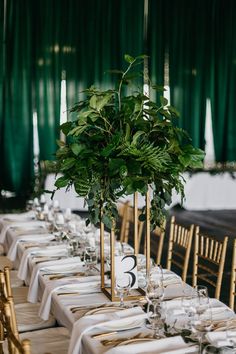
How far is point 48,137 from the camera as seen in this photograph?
11.3m

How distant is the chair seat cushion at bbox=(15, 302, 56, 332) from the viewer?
3.20 metres

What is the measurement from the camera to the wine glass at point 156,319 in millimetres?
2416

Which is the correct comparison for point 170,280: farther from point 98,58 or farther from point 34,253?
point 98,58

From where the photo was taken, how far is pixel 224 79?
483 inches

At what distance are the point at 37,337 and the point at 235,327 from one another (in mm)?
1143

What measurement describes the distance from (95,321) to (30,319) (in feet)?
2.97

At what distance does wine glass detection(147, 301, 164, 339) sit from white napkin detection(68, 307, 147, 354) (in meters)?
0.07

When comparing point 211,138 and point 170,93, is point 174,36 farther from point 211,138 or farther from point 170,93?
point 211,138

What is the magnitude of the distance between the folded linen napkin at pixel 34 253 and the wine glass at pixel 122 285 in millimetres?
1047

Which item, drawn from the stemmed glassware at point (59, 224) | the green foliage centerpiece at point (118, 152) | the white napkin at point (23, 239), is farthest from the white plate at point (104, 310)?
the stemmed glassware at point (59, 224)

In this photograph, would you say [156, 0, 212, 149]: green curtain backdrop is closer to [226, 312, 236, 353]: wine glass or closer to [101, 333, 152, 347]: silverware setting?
[226, 312, 236, 353]: wine glass

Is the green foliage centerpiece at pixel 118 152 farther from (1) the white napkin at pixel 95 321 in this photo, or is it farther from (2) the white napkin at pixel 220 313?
(2) the white napkin at pixel 220 313

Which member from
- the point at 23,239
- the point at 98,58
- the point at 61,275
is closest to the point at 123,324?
the point at 61,275

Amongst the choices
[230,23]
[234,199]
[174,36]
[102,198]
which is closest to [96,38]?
[174,36]
